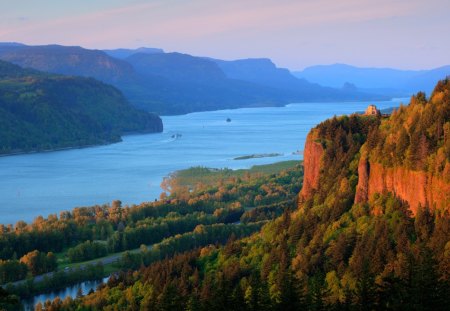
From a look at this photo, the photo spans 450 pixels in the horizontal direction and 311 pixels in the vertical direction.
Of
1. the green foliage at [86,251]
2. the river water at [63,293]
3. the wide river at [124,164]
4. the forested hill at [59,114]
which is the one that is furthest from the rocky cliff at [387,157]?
the forested hill at [59,114]

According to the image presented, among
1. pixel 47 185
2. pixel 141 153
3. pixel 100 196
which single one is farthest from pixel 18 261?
pixel 141 153

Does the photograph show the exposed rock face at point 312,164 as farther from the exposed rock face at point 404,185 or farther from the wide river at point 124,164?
the wide river at point 124,164

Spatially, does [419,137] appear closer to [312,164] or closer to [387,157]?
[387,157]

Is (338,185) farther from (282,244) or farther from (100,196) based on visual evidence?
(100,196)

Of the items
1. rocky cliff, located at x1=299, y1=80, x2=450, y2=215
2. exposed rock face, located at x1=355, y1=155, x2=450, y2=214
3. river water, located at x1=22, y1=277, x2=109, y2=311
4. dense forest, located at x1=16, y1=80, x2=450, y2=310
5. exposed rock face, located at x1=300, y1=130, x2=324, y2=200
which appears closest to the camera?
dense forest, located at x1=16, y1=80, x2=450, y2=310

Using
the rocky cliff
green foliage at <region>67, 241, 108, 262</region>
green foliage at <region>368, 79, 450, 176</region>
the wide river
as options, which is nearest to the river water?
green foliage at <region>67, 241, 108, 262</region>

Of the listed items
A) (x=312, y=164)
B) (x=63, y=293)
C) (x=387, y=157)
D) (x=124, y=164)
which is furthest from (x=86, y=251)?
(x=124, y=164)

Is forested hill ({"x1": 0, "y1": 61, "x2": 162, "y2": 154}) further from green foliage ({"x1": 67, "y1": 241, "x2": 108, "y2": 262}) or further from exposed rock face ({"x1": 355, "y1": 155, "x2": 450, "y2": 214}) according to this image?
exposed rock face ({"x1": 355, "y1": 155, "x2": 450, "y2": 214})

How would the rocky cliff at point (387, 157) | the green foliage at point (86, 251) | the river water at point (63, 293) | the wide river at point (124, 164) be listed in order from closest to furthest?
the rocky cliff at point (387, 157) → the river water at point (63, 293) → the green foliage at point (86, 251) → the wide river at point (124, 164)
